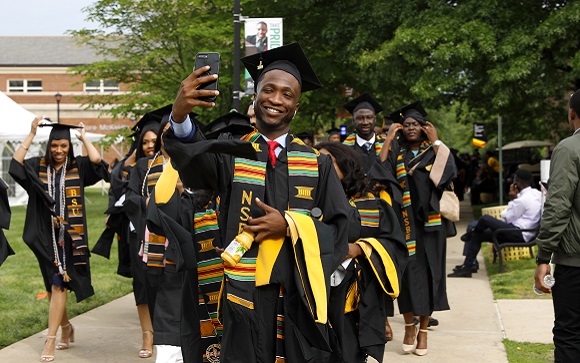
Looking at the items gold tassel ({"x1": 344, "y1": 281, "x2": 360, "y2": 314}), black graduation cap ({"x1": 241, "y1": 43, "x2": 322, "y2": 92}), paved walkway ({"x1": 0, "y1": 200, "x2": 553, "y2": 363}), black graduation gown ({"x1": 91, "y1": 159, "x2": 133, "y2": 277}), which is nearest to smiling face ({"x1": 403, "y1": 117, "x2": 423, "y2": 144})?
paved walkway ({"x1": 0, "y1": 200, "x2": 553, "y2": 363})

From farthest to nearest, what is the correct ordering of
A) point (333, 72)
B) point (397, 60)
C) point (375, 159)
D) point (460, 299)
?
point (333, 72) → point (397, 60) → point (460, 299) → point (375, 159)

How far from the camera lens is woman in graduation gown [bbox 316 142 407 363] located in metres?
4.78

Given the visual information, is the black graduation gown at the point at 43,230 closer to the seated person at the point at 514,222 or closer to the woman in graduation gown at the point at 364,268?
the woman in graduation gown at the point at 364,268

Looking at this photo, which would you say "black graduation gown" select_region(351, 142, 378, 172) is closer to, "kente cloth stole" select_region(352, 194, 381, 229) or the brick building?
"kente cloth stole" select_region(352, 194, 381, 229)

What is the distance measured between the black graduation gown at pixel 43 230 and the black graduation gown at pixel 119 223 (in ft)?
1.88

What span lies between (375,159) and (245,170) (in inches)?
183

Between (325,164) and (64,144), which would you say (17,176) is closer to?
(64,144)

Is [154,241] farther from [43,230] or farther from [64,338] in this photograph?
[64,338]

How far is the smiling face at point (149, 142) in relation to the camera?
7.73 meters

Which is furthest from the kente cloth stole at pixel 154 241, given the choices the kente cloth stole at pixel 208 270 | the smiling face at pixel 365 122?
the smiling face at pixel 365 122

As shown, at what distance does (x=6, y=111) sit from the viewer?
25641 mm

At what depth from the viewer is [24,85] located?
6488cm

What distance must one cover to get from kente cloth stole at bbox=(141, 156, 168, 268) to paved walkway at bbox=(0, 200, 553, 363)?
1.22 metres

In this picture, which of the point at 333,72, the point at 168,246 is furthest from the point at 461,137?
the point at 168,246
